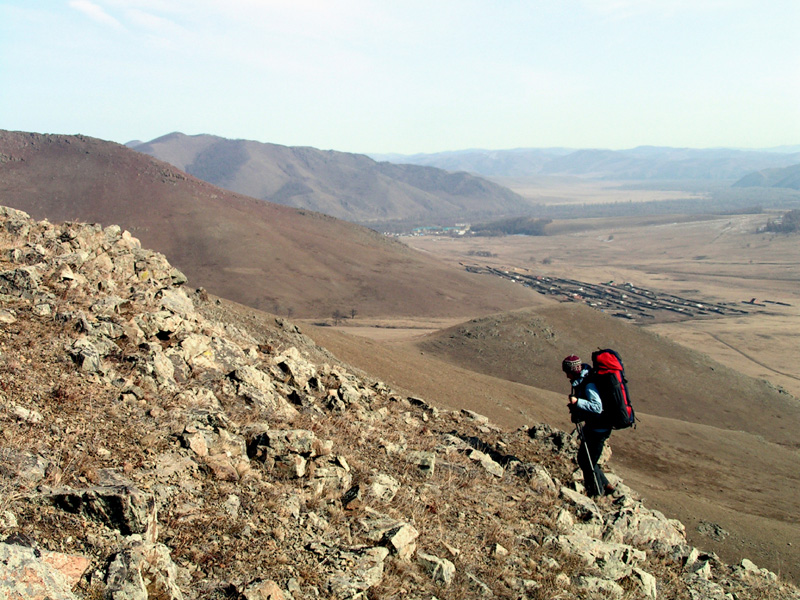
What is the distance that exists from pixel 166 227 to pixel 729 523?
6310 centimetres

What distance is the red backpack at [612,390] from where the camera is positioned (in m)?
6.58

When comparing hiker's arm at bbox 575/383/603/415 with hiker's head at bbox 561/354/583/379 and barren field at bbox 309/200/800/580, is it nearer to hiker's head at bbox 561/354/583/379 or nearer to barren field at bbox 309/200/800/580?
hiker's head at bbox 561/354/583/379

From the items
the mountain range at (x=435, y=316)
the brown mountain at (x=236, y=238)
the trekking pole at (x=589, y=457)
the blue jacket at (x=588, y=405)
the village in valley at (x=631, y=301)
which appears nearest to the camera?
the blue jacket at (x=588, y=405)

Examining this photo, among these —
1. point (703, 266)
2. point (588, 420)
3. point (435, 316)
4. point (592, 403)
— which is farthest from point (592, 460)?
point (703, 266)

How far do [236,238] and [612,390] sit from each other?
6038 centimetres

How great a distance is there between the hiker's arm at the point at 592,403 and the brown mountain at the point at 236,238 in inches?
1783

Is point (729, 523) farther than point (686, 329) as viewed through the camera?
No

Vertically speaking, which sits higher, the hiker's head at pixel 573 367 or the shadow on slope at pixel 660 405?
the hiker's head at pixel 573 367

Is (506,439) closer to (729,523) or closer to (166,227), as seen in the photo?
(729,523)

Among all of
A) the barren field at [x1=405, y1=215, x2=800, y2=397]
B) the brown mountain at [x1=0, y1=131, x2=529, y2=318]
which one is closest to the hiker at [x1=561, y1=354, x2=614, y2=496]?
the barren field at [x1=405, y1=215, x2=800, y2=397]

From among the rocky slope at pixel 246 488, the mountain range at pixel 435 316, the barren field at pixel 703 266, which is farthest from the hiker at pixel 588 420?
the barren field at pixel 703 266

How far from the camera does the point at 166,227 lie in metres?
62.8

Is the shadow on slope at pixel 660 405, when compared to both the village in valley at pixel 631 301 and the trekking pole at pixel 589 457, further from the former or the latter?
the village in valley at pixel 631 301

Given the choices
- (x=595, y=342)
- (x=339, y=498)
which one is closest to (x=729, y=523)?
(x=339, y=498)
